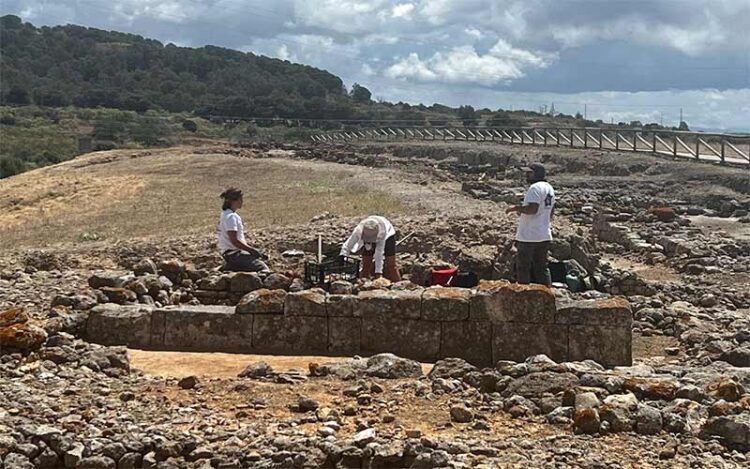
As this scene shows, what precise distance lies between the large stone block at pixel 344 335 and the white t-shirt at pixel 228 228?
9.81 ft

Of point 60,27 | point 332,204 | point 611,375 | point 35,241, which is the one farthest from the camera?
point 60,27

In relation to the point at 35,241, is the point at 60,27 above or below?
above

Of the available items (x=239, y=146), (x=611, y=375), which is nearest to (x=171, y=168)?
(x=239, y=146)

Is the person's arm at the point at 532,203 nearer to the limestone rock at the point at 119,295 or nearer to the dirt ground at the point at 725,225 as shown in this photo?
the limestone rock at the point at 119,295

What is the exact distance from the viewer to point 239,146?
5953 cm

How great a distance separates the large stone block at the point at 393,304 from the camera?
9617mm

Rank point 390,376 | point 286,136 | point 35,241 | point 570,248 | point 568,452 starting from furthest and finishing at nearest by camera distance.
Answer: point 286,136
point 35,241
point 570,248
point 390,376
point 568,452

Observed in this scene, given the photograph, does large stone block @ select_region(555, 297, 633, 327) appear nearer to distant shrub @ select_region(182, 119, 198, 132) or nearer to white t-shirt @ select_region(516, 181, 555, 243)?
white t-shirt @ select_region(516, 181, 555, 243)

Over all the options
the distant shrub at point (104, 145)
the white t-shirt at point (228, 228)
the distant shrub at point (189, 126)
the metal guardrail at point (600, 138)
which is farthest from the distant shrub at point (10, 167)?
the white t-shirt at point (228, 228)

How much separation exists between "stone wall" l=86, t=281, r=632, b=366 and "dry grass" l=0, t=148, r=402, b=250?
10.5m

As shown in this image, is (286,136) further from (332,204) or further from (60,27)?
(60,27)

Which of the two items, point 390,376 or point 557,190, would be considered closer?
point 390,376

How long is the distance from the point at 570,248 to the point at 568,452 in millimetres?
10295

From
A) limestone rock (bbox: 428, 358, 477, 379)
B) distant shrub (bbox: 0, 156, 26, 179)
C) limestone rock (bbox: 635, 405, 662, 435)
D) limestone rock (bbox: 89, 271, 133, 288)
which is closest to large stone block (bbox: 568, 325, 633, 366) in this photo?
limestone rock (bbox: 428, 358, 477, 379)
